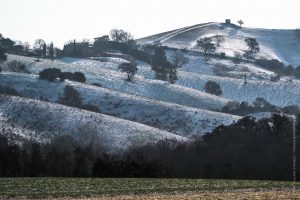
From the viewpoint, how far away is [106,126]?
100875mm

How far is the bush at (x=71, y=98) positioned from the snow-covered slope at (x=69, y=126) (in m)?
9.57

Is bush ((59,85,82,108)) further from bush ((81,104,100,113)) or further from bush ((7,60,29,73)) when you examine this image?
bush ((7,60,29,73))

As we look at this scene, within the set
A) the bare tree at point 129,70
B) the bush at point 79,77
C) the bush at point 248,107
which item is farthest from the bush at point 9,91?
the bush at point 248,107

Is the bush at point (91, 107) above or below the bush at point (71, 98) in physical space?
below

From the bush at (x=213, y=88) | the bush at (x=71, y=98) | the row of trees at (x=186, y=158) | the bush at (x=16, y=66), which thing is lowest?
the row of trees at (x=186, y=158)

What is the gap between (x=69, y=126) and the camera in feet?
327

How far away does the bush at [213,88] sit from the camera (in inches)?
6245

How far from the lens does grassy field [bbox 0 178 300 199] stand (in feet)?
111

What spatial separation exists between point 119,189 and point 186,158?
1616 inches

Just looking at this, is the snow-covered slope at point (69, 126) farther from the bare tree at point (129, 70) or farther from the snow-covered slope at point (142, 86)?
the bare tree at point (129, 70)

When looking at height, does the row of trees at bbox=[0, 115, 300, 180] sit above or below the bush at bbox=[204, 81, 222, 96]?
below

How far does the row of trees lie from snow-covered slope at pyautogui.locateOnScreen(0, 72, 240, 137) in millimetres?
16105

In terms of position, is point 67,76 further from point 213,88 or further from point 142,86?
point 213,88

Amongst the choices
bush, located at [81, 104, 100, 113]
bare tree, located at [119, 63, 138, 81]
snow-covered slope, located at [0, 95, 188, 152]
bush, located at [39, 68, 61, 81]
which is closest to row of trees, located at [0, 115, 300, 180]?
snow-covered slope, located at [0, 95, 188, 152]
